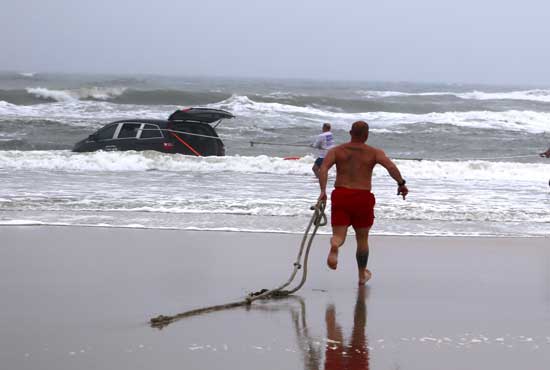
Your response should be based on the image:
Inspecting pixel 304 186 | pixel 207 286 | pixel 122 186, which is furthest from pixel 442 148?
→ pixel 207 286

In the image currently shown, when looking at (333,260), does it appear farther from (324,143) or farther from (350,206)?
(324,143)

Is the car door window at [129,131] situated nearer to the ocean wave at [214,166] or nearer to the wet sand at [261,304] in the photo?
the ocean wave at [214,166]

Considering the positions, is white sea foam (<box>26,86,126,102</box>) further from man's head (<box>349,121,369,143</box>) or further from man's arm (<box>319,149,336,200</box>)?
man's arm (<box>319,149,336,200</box>)

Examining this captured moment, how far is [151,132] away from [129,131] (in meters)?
0.54

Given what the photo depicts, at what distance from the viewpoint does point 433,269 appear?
A: 8805mm

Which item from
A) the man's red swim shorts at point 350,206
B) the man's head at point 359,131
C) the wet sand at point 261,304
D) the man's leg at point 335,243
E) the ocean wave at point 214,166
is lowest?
the ocean wave at point 214,166

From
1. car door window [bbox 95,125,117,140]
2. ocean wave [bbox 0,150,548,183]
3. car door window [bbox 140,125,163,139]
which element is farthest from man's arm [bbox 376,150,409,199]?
car door window [bbox 95,125,117,140]

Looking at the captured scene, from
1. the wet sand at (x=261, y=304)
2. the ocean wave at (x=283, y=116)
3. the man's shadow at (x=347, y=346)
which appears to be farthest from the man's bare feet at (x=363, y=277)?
the ocean wave at (x=283, y=116)

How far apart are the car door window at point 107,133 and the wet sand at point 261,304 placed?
422 inches

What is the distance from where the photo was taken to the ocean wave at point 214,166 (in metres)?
19.3

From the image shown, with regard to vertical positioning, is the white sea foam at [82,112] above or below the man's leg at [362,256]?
below

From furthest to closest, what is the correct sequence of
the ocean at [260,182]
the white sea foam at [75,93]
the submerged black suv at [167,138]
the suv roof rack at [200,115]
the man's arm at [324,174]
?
the white sea foam at [75,93], the submerged black suv at [167,138], the suv roof rack at [200,115], the ocean at [260,182], the man's arm at [324,174]

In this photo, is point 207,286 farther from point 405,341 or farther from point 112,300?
point 405,341

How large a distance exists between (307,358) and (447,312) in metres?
1.76
